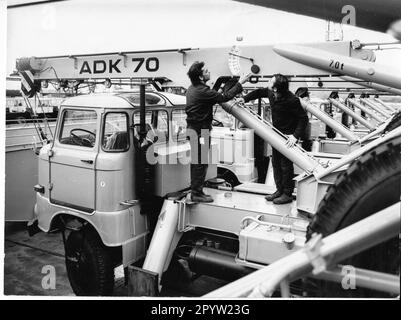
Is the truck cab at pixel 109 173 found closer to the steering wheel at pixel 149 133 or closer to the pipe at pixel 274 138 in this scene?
the steering wheel at pixel 149 133

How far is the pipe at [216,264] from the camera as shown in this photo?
3594 millimetres

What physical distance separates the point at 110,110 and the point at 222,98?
3.92ft

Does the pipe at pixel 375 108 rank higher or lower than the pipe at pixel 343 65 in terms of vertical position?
lower

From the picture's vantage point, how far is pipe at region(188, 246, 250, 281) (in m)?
3.59

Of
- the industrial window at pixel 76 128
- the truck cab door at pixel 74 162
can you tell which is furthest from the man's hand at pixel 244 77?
the industrial window at pixel 76 128

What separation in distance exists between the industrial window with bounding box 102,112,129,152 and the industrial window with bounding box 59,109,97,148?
0.25m

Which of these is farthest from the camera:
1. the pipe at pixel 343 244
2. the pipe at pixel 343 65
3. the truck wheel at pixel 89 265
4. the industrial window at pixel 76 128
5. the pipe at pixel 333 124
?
the pipe at pixel 333 124

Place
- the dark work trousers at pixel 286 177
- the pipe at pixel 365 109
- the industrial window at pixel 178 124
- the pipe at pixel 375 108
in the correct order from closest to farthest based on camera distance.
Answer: the dark work trousers at pixel 286 177, the industrial window at pixel 178 124, the pipe at pixel 365 109, the pipe at pixel 375 108

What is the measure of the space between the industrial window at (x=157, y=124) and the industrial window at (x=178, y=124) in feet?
0.35

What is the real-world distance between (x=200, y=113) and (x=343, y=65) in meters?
1.48

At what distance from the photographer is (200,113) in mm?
3867

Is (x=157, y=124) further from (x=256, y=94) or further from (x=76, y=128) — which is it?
(x=256, y=94)

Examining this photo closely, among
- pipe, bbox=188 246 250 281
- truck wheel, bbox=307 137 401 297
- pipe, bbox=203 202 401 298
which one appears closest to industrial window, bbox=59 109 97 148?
pipe, bbox=188 246 250 281

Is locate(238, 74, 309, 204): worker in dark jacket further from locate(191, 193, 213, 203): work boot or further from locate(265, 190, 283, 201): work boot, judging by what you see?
locate(191, 193, 213, 203): work boot
